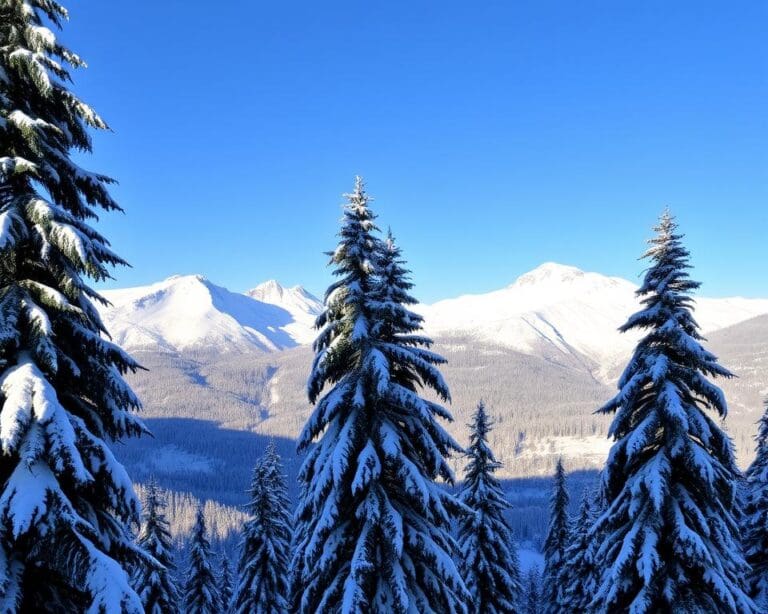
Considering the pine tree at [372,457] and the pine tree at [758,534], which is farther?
the pine tree at [758,534]

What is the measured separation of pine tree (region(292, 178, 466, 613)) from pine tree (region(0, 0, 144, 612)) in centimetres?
425

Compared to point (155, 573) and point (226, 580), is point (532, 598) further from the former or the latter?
point (155, 573)

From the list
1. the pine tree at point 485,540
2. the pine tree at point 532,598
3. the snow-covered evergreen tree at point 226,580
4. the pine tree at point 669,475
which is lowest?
the pine tree at point 532,598

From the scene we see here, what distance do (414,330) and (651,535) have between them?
7.35 m

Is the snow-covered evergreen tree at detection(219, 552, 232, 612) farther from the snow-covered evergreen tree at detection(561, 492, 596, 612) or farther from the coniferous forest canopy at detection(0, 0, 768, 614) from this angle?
the coniferous forest canopy at detection(0, 0, 768, 614)

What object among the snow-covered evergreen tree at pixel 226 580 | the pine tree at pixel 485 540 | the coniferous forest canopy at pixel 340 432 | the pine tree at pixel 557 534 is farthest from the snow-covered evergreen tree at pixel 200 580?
the pine tree at pixel 557 534

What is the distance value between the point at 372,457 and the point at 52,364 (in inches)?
251

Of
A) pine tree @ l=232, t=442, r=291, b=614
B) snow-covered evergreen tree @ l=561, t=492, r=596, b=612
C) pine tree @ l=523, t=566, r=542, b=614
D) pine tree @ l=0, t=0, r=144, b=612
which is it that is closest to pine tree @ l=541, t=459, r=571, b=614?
snow-covered evergreen tree @ l=561, t=492, r=596, b=612

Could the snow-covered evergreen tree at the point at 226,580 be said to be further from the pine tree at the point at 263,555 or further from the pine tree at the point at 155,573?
the pine tree at the point at 263,555

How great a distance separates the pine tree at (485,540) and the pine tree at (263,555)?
10.2 meters

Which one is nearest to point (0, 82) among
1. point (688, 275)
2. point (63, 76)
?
point (63, 76)

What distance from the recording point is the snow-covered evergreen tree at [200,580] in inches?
1227

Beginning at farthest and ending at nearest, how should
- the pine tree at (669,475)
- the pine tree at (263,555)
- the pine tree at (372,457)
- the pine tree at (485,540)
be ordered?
the pine tree at (263,555), the pine tree at (485,540), the pine tree at (669,475), the pine tree at (372,457)

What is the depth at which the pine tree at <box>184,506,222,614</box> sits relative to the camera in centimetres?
3116
